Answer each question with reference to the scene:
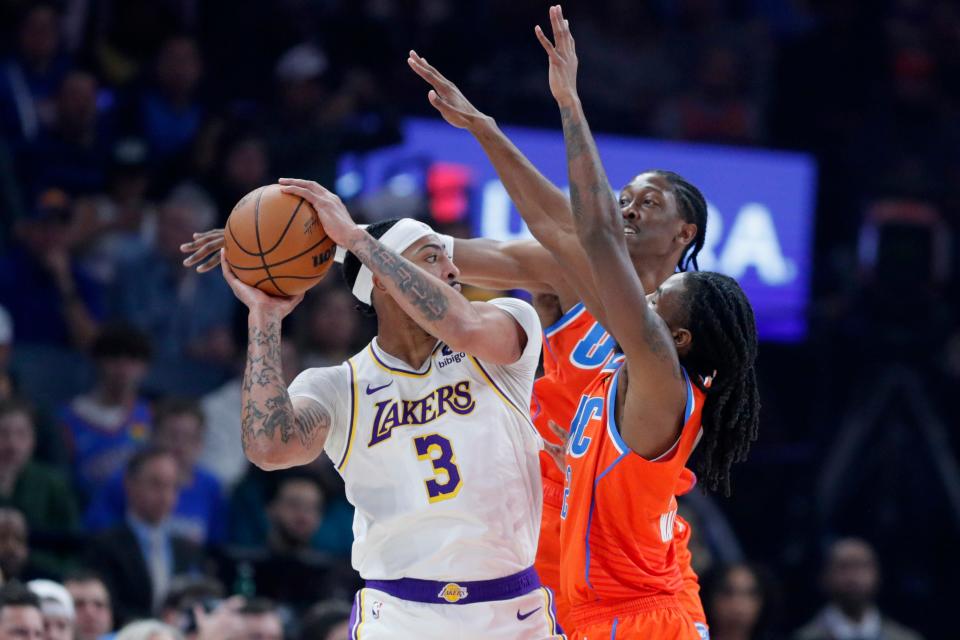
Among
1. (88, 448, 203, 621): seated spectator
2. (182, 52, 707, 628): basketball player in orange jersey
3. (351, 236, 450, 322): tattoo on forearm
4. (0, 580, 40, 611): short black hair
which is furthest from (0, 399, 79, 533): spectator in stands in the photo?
(351, 236, 450, 322): tattoo on forearm

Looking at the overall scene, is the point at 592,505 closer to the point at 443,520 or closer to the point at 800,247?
the point at 443,520

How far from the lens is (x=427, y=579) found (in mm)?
5148

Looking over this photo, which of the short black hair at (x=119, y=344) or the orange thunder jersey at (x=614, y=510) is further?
the short black hair at (x=119, y=344)

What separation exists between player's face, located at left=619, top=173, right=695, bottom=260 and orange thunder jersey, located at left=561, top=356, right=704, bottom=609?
613 mm

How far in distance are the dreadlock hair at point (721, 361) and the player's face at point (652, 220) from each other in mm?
574

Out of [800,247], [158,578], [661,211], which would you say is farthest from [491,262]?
Answer: [800,247]

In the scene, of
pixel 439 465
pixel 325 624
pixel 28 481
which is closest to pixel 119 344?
pixel 28 481

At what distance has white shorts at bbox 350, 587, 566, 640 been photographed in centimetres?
511

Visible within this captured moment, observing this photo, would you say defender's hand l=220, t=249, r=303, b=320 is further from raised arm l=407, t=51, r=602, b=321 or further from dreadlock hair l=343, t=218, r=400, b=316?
raised arm l=407, t=51, r=602, b=321

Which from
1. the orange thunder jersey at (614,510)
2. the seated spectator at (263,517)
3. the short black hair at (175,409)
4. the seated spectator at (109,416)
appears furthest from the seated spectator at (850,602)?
the orange thunder jersey at (614,510)

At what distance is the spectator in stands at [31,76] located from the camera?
11117 millimetres

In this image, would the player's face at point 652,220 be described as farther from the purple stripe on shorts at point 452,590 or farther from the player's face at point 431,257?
the purple stripe on shorts at point 452,590

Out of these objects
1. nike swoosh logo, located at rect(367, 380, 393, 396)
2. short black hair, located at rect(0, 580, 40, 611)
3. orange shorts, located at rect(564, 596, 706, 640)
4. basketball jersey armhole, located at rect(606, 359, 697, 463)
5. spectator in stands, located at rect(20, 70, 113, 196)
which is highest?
spectator in stands, located at rect(20, 70, 113, 196)

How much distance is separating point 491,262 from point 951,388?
302 inches
